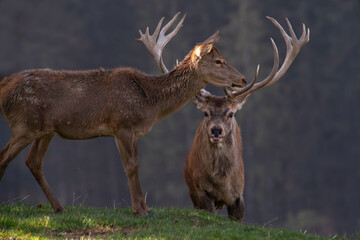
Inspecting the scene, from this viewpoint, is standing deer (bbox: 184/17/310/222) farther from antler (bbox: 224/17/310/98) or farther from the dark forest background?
the dark forest background

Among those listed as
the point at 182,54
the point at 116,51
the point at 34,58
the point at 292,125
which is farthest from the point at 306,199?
the point at 34,58

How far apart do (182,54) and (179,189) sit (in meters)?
8.19

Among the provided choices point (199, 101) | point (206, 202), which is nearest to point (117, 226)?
point (206, 202)

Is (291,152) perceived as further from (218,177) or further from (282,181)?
(218,177)

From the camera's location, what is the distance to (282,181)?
131 feet

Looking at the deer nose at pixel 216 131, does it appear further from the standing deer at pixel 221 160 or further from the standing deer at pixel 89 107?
the standing deer at pixel 89 107

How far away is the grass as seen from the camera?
6.96m

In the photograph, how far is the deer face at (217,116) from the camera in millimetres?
9109

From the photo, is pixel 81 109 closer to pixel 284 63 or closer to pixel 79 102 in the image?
pixel 79 102

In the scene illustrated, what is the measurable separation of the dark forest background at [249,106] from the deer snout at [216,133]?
2474 centimetres

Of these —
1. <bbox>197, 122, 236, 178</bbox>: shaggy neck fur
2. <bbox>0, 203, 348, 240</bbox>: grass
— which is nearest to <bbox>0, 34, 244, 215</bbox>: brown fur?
<bbox>0, 203, 348, 240</bbox>: grass

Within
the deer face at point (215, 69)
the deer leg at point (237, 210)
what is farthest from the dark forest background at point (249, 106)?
the deer face at point (215, 69)

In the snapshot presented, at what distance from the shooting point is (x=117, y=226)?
7.41 m

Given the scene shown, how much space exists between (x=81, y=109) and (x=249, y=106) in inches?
1223
